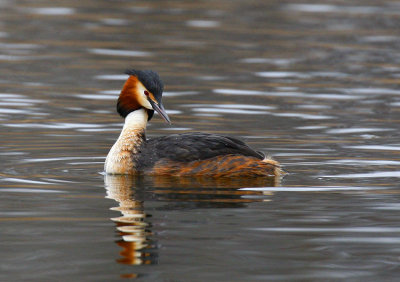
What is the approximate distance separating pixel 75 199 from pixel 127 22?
16086mm

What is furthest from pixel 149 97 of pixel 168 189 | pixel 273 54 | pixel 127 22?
pixel 127 22

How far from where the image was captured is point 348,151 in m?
12.2

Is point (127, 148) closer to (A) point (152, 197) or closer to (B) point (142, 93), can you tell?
(B) point (142, 93)

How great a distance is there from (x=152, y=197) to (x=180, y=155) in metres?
1.11

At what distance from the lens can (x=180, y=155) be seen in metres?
10.8

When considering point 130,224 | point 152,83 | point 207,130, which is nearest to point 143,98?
point 152,83

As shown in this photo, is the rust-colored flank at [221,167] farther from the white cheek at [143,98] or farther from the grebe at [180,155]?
the white cheek at [143,98]

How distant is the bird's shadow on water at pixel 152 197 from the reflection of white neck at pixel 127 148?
0.31 feet

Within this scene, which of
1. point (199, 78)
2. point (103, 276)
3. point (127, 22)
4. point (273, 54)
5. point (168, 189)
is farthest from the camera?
point (127, 22)

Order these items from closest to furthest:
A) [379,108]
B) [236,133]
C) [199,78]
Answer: [236,133], [379,108], [199,78]

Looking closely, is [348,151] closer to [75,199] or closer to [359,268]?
[75,199]

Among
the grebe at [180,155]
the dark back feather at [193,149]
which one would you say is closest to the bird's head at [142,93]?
the grebe at [180,155]

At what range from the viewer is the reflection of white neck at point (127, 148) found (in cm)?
1104

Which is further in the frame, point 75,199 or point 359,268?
point 75,199
